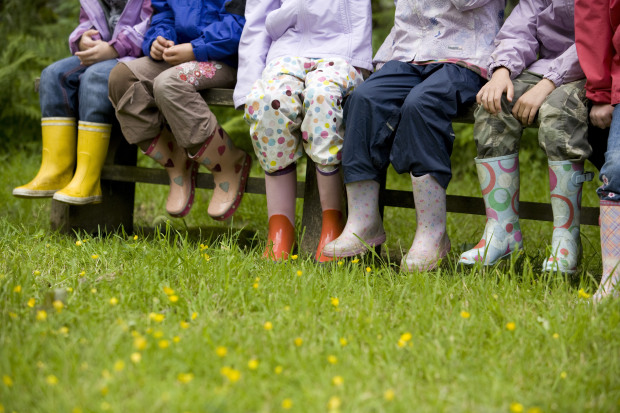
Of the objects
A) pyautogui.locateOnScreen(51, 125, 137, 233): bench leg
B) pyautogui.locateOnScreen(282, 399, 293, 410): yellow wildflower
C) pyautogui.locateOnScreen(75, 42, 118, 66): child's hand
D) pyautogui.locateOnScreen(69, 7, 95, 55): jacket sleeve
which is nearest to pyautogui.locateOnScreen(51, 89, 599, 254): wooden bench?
pyautogui.locateOnScreen(51, 125, 137, 233): bench leg

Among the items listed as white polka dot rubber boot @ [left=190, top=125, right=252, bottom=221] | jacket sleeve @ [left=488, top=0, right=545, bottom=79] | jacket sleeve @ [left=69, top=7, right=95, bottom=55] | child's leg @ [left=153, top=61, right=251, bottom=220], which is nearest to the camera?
jacket sleeve @ [left=488, top=0, right=545, bottom=79]

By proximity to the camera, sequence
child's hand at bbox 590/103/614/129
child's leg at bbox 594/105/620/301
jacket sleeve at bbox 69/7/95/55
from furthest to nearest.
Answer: jacket sleeve at bbox 69/7/95/55
child's hand at bbox 590/103/614/129
child's leg at bbox 594/105/620/301

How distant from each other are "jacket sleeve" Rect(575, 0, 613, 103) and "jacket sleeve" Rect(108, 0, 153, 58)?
1912 millimetres

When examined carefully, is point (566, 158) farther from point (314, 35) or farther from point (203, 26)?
point (203, 26)

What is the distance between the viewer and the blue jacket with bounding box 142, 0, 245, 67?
2924 mm

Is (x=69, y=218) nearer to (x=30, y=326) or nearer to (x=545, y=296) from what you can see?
(x=30, y=326)

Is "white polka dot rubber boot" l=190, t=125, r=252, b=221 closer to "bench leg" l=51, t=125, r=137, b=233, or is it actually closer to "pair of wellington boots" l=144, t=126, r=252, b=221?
"pair of wellington boots" l=144, t=126, r=252, b=221

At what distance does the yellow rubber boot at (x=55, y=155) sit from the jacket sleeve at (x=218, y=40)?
73cm

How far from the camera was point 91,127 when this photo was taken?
3023mm

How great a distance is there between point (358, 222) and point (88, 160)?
1.33 m

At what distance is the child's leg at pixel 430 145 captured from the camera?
2303mm

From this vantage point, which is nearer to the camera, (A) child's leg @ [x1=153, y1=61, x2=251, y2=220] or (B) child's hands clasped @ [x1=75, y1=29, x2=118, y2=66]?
(A) child's leg @ [x1=153, y1=61, x2=251, y2=220]

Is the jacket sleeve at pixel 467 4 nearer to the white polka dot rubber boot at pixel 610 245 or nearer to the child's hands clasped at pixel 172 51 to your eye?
the white polka dot rubber boot at pixel 610 245

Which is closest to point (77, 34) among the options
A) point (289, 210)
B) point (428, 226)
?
point (289, 210)
